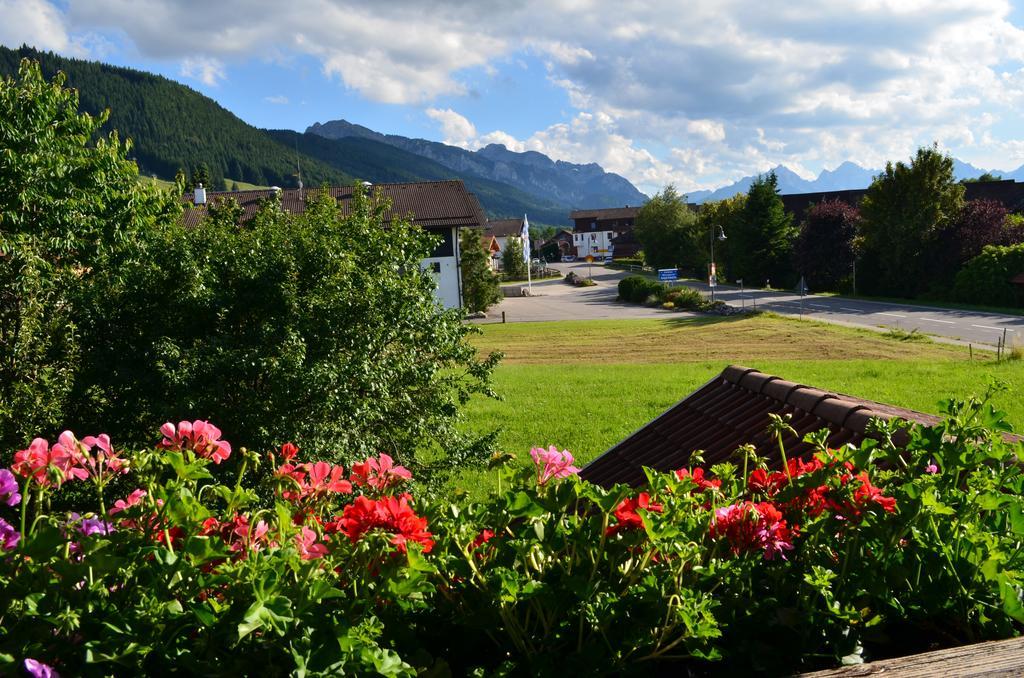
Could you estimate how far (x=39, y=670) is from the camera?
3.63 ft

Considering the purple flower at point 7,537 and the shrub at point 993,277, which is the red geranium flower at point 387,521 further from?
the shrub at point 993,277

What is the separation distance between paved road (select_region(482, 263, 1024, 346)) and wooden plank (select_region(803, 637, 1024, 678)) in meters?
25.4

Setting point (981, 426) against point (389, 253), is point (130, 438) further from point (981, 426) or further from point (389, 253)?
point (981, 426)

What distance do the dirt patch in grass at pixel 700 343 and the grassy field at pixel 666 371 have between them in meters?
0.04

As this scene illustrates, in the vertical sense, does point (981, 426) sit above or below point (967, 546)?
above

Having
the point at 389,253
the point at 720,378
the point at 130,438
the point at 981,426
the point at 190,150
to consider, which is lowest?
the point at 130,438

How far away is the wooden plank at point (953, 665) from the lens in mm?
1272

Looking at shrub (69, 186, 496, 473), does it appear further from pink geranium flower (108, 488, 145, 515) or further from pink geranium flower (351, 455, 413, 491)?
pink geranium flower (108, 488, 145, 515)

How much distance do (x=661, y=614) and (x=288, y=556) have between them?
2.07 ft

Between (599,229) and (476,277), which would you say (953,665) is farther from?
(599,229)

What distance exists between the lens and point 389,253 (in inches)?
262

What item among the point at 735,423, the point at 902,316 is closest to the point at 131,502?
the point at 735,423

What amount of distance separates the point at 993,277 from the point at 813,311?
782 centimetres

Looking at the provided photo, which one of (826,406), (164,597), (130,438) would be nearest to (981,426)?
(164,597)
